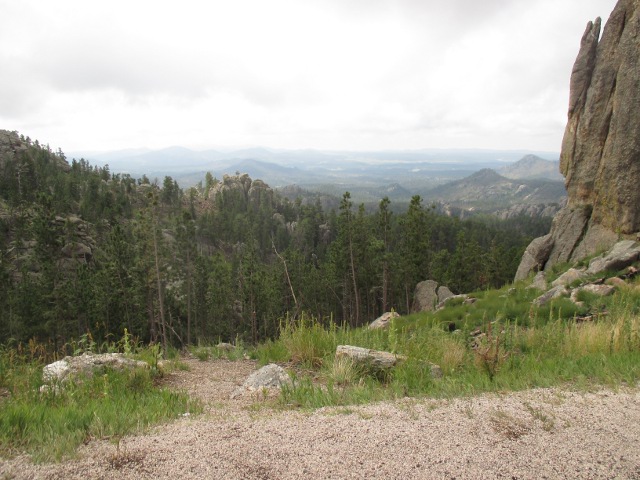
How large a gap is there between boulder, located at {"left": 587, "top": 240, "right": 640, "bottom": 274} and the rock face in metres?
2.81

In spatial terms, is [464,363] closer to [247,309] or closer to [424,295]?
[424,295]

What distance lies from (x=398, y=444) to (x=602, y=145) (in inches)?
908

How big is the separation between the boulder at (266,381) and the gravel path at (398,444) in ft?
3.43

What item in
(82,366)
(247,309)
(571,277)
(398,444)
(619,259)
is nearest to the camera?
(398,444)

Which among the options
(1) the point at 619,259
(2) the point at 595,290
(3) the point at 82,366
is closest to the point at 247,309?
(1) the point at 619,259

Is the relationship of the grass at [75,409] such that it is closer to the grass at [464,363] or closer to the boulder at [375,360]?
the grass at [464,363]

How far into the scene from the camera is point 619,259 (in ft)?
43.3

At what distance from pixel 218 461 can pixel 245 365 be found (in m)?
4.83

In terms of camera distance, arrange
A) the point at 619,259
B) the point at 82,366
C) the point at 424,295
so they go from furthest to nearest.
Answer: the point at 424,295
the point at 619,259
the point at 82,366

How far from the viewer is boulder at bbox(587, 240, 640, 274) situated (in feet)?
43.0

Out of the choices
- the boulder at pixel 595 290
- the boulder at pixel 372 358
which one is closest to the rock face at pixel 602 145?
the boulder at pixel 595 290

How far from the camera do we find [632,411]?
159 inches

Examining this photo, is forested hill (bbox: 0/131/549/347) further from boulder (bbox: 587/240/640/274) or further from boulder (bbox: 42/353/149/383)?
boulder (bbox: 587/240/640/274)

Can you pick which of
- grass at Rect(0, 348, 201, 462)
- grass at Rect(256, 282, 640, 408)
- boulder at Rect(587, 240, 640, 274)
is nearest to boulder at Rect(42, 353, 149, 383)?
grass at Rect(0, 348, 201, 462)
